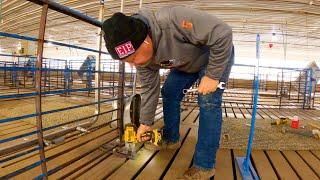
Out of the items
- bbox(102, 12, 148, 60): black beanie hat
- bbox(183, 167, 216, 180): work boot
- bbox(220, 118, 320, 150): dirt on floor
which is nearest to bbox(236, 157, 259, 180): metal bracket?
bbox(183, 167, 216, 180): work boot

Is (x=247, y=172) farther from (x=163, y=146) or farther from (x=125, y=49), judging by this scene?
(x=125, y=49)

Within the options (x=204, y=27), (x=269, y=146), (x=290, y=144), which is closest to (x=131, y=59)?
(x=204, y=27)

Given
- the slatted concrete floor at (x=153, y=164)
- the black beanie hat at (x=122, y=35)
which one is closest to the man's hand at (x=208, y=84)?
the black beanie hat at (x=122, y=35)

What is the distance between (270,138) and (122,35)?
2.39 meters

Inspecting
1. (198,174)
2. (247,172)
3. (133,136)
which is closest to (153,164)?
(133,136)

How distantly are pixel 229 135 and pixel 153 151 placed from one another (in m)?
1.06

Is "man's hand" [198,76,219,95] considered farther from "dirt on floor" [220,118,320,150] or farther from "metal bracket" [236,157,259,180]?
"dirt on floor" [220,118,320,150]

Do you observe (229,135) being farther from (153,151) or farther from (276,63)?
(276,63)

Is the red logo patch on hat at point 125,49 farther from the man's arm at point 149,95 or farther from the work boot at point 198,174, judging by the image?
the work boot at point 198,174

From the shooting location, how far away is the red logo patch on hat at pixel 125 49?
1274 millimetres

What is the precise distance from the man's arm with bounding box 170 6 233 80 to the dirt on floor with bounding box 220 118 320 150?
1398mm

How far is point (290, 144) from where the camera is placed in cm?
279

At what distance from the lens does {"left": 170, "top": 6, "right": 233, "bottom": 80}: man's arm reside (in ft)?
4.73

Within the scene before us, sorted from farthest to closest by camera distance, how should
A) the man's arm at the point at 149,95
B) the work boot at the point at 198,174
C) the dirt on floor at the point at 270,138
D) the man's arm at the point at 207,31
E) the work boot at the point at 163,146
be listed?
the dirt on floor at the point at 270,138 < the work boot at the point at 163,146 < the man's arm at the point at 149,95 < the work boot at the point at 198,174 < the man's arm at the point at 207,31
